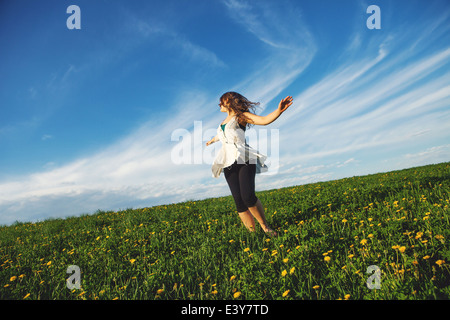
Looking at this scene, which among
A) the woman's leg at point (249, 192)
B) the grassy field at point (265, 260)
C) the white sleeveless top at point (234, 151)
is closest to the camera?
the grassy field at point (265, 260)

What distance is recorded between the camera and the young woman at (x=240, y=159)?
4242 millimetres

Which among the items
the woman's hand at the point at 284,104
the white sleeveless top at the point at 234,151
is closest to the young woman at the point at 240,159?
the white sleeveless top at the point at 234,151

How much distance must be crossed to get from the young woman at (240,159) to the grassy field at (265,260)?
390 mm

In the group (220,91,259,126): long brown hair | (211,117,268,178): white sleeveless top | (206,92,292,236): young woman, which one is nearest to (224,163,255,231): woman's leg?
(206,92,292,236): young woman

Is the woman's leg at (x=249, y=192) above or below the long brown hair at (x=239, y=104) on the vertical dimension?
below

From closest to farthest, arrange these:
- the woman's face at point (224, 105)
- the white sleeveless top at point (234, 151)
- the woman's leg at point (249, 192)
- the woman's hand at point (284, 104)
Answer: the woman's hand at point (284, 104)
the woman's leg at point (249, 192)
the white sleeveless top at point (234, 151)
the woman's face at point (224, 105)

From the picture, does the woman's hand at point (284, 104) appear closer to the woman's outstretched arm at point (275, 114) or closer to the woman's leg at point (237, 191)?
the woman's outstretched arm at point (275, 114)

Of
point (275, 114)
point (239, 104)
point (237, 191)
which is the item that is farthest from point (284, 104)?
point (237, 191)

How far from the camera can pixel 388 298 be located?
197 cm

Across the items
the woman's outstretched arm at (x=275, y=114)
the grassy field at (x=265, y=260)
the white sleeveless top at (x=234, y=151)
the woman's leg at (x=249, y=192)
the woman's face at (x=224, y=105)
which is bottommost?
the grassy field at (x=265, y=260)

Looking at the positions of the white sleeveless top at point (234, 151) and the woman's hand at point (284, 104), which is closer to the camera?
the woman's hand at point (284, 104)

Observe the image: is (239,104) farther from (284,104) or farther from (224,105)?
(284,104)

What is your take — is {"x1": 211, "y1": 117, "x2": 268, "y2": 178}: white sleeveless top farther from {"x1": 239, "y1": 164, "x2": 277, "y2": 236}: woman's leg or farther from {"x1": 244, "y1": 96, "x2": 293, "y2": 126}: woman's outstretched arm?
{"x1": 244, "y1": 96, "x2": 293, "y2": 126}: woman's outstretched arm

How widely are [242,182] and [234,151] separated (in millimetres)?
529
